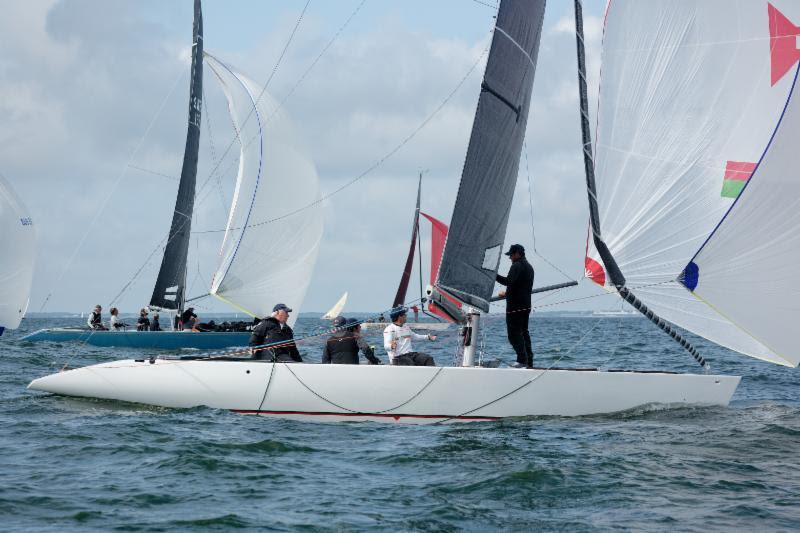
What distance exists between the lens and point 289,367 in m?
11.1

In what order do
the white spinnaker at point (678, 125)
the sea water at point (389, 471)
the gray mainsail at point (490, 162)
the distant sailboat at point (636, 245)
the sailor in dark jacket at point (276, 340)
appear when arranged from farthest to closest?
the gray mainsail at point (490, 162), the sailor in dark jacket at point (276, 340), the white spinnaker at point (678, 125), the distant sailboat at point (636, 245), the sea water at point (389, 471)

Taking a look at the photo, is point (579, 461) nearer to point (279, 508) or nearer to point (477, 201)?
point (279, 508)

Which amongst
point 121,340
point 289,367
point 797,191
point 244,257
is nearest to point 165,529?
point 289,367

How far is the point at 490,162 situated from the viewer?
11.8 metres

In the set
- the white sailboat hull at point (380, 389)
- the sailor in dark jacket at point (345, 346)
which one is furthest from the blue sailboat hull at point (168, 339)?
the sailor in dark jacket at point (345, 346)

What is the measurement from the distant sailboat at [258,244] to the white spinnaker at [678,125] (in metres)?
14.1

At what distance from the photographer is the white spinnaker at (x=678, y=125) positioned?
36.9ft

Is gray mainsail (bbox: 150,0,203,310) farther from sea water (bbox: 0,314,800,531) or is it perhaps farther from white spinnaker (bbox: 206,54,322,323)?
sea water (bbox: 0,314,800,531)

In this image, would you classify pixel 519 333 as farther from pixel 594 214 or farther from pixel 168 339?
pixel 168 339

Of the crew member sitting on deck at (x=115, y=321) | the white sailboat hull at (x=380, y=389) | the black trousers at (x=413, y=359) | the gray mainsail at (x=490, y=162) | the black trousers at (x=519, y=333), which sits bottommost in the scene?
the white sailboat hull at (x=380, y=389)

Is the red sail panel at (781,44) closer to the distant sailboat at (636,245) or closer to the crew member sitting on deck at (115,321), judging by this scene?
the distant sailboat at (636,245)

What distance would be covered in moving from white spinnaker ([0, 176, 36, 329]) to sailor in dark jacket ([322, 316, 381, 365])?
22.1m

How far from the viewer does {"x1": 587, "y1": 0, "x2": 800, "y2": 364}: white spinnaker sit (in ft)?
36.9

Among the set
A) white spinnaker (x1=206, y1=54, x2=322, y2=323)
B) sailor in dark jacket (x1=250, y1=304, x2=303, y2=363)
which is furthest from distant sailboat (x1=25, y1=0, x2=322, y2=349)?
sailor in dark jacket (x1=250, y1=304, x2=303, y2=363)
